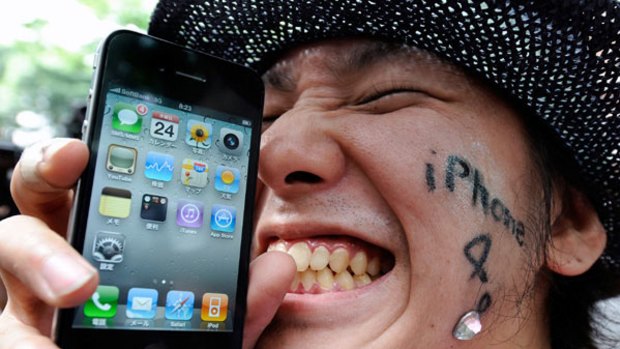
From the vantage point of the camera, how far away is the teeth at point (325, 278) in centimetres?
121

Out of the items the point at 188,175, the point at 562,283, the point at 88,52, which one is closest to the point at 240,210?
the point at 188,175

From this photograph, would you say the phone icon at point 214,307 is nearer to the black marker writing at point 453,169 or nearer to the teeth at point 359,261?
the teeth at point 359,261

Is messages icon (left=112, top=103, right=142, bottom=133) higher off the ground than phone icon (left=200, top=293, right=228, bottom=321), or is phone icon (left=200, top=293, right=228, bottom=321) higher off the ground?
messages icon (left=112, top=103, right=142, bottom=133)

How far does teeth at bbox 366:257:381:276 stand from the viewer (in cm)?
121

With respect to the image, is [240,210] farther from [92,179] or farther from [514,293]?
[514,293]

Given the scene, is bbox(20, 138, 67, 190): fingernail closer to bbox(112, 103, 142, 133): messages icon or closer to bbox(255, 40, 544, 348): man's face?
bbox(112, 103, 142, 133): messages icon

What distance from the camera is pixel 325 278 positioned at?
1213 mm

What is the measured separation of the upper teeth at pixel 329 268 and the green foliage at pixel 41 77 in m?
4.07

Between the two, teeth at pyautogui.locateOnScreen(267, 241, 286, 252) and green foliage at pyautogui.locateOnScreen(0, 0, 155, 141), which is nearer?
teeth at pyautogui.locateOnScreen(267, 241, 286, 252)

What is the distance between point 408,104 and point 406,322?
46cm

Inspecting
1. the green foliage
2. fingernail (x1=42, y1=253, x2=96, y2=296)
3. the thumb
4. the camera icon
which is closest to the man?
the thumb

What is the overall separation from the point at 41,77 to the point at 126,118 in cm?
493

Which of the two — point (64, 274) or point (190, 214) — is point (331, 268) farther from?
point (64, 274)

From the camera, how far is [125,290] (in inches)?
34.5
